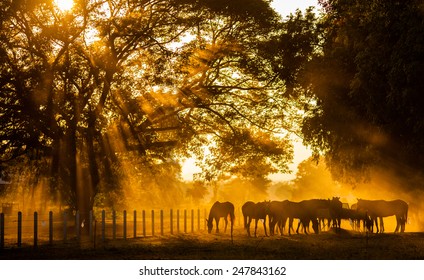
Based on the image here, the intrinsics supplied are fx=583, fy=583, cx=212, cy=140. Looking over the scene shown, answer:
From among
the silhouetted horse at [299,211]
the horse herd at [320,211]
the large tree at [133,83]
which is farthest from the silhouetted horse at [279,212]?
the large tree at [133,83]

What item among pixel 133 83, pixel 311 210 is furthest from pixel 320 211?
pixel 133 83

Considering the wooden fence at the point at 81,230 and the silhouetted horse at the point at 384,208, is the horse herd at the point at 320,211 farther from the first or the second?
the wooden fence at the point at 81,230

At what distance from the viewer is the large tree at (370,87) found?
16.1 meters

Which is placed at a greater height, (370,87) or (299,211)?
(370,87)

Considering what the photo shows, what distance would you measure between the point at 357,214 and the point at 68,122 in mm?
14955

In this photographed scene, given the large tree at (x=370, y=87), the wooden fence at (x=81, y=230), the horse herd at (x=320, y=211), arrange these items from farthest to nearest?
the horse herd at (x=320, y=211) < the wooden fence at (x=81, y=230) < the large tree at (x=370, y=87)

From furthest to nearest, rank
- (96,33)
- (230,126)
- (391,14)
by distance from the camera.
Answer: (230,126) < (96,33) < (391,14)

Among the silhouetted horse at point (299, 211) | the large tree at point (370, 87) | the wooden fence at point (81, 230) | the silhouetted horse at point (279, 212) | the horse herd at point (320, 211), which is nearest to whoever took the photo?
the large tree at point (370, 87)

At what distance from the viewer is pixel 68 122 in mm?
26531

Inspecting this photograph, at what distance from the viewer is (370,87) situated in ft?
58.2

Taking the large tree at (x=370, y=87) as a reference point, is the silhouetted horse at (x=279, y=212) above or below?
below

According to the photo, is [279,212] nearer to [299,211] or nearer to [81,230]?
[299,211]

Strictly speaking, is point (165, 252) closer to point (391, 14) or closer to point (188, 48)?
point (391, 14)
